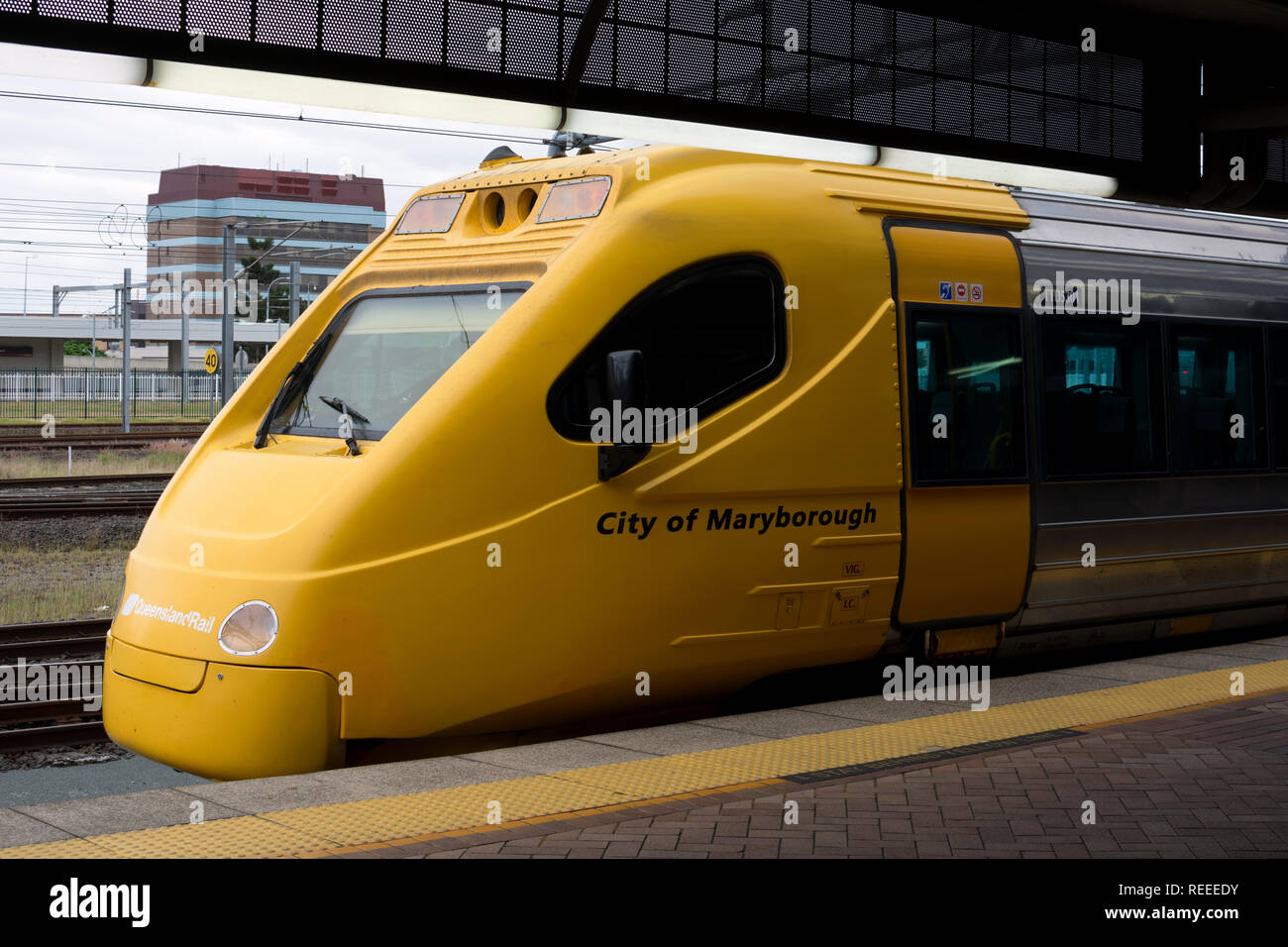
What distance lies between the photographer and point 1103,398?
9.15 metres

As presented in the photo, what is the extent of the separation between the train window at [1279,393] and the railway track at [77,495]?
1203 cm

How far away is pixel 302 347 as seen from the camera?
319 inches

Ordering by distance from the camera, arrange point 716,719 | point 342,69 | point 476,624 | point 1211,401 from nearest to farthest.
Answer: point 342,69, point 476,624, point 716,719, point 1211,401

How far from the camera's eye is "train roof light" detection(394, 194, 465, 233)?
26.1 feet

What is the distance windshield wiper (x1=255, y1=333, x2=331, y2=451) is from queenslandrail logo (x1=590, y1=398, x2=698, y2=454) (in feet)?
6.23

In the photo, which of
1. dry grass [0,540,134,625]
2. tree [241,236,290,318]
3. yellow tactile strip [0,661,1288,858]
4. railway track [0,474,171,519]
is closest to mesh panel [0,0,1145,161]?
yellow tactile strip [0,661,1288,858]

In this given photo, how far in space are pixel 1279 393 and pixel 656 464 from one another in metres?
5.53

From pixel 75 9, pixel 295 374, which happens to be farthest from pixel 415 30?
pixel 295 374

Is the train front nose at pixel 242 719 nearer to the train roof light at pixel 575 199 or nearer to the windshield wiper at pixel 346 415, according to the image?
the windshield wiper at pixel 346 415

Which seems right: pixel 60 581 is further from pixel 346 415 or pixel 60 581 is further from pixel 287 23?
pixel 287 23

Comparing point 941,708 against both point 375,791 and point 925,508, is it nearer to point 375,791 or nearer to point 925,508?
point 925,508

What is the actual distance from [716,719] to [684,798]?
165cm

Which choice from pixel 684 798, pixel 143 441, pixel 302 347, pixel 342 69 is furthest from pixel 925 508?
pixel 143 441
